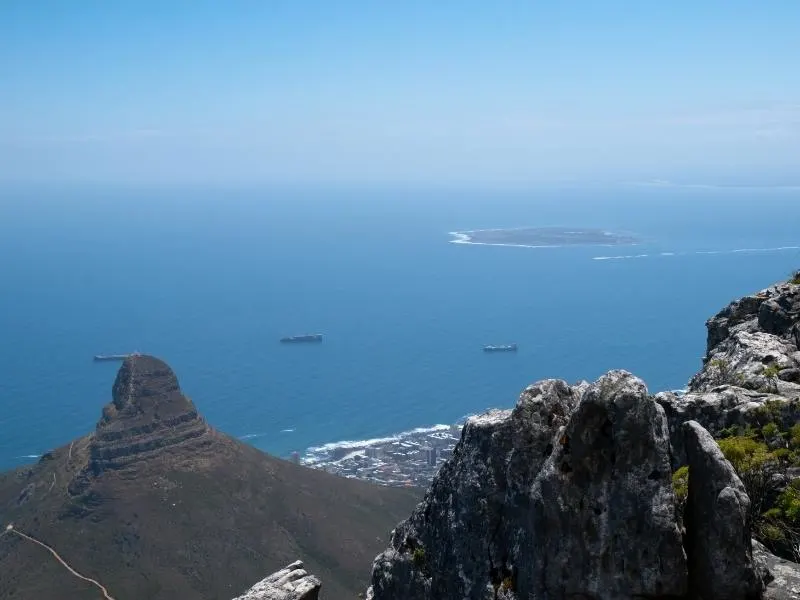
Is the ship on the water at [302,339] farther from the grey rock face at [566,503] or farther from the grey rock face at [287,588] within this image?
the grey rock face at [566,503]

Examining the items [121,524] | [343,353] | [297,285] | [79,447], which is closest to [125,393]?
[79,447]

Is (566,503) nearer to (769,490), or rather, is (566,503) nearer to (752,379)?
(769,490)

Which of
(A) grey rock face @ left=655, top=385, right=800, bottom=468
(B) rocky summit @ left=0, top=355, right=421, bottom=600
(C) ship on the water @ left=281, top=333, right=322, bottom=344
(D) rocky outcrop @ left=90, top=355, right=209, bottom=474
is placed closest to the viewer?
(A) grey rock face @ left=655, top=385, right=800, bottom=468

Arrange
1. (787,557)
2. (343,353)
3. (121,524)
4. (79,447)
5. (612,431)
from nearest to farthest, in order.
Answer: (612,431), (787,557), (121,524), (79,447), (343,353)

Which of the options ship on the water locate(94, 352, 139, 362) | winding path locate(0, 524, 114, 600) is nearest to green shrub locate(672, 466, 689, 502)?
winding path locate(0, 524, 114, 600)

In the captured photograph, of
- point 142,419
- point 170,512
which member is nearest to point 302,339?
point 142,419

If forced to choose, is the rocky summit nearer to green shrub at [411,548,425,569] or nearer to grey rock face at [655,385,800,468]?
grey rock face at [655,385,800,468]

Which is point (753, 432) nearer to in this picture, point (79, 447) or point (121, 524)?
point (121, 524)
